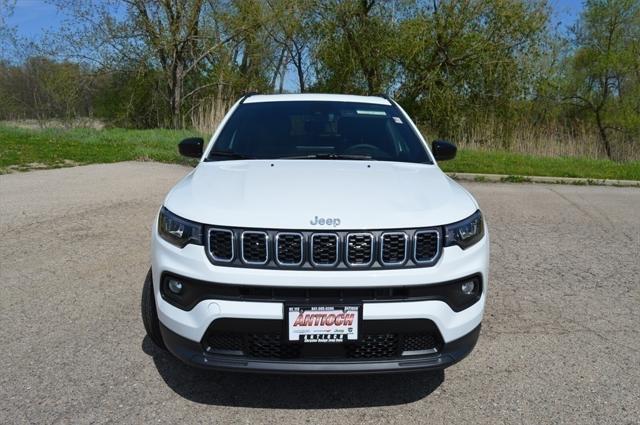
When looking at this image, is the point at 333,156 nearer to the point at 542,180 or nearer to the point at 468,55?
the point at 542,180

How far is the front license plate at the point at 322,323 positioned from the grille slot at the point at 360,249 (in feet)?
0.70

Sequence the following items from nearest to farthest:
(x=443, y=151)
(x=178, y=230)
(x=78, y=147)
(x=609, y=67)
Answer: (x=178, y=230) → (x=443, y=151) → (x=78, y=147) → (x=609, y=67)

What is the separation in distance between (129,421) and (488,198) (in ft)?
24.0

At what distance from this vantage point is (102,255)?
17.3 ft

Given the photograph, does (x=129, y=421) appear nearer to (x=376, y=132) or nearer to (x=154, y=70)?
(x=376, y=132)

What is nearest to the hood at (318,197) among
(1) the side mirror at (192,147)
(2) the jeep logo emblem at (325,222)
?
(2) the jeep logo emblem at (325,222)

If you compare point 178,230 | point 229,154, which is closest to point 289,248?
point 178,230

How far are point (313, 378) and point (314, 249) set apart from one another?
95 cm

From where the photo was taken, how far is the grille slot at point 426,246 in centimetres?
252

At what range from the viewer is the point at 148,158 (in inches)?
504

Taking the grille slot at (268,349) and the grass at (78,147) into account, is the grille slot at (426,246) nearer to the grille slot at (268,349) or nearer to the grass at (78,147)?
the grille slot at (268,349)

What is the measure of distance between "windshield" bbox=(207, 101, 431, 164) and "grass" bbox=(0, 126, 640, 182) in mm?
7353

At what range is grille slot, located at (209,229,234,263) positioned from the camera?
2.49 metres

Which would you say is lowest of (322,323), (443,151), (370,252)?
(322,323)
